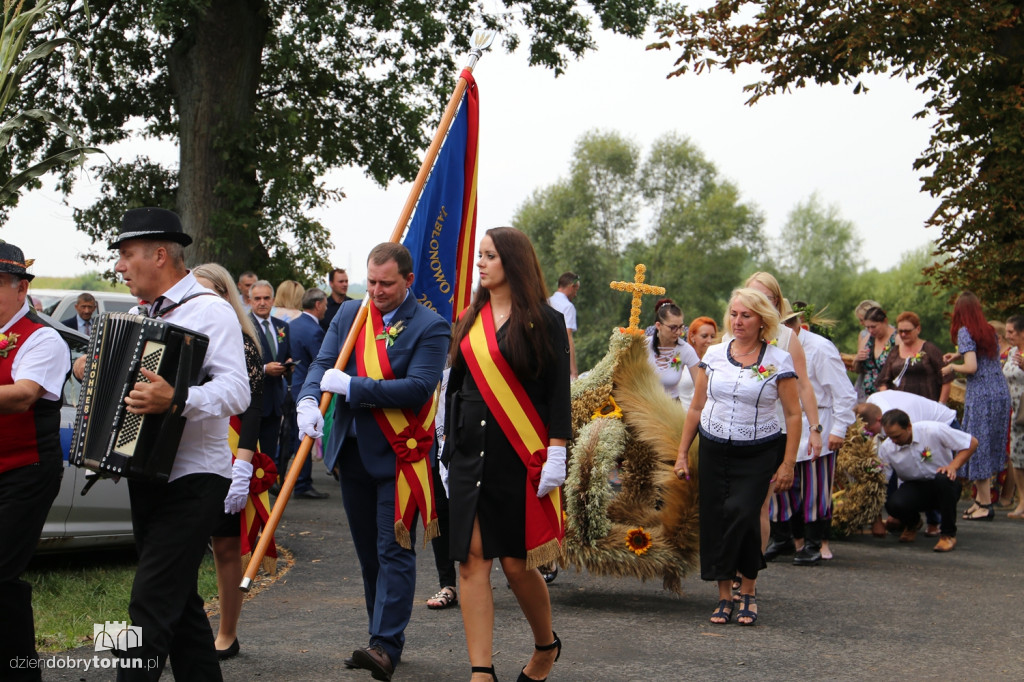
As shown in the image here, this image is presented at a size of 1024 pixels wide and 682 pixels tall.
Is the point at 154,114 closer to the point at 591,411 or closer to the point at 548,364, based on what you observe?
the point at 591,411

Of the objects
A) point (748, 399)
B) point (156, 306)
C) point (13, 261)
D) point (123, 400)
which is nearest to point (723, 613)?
point (748, 399)

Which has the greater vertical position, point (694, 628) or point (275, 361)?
point (275, 361)

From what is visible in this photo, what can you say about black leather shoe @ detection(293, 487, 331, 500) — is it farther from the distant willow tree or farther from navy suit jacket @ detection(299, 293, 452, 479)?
the distant willow tree

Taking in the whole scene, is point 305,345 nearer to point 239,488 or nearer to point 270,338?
point 270,338

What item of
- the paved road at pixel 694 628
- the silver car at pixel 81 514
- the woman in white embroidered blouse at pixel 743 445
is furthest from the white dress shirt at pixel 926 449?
the silver car at pixel 81 514

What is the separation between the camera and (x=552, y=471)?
16.2 ft

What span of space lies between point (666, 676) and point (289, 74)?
48.4 ft

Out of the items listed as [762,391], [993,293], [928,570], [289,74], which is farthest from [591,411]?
[289,74]

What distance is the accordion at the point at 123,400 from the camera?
3734 millimetres

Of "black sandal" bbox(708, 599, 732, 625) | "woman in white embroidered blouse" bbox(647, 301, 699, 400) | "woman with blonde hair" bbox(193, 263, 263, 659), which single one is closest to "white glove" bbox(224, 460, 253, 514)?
"woman with blonde hair" bbox(193, 263, 263, 659)

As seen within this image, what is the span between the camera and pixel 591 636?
6.29 m

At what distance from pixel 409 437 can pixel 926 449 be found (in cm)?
616

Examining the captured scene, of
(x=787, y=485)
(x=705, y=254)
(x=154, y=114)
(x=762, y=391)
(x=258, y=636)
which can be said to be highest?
(x=705, y=254)

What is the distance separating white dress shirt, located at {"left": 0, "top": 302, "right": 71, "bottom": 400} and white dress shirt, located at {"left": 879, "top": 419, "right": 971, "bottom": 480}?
7.38 metres
